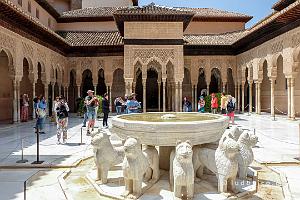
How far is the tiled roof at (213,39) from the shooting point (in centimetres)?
2169

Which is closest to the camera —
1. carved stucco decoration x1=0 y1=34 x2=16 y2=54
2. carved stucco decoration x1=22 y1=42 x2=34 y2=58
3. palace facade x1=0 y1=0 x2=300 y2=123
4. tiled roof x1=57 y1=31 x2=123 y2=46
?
carved stucco decoration x1=0 y1=34 x2=16 y2=54

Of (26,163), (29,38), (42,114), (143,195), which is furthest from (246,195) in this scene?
(29,38)

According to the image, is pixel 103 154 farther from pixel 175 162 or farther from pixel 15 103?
pixel 15 103

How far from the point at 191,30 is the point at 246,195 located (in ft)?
77.1

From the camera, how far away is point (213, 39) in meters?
22.8

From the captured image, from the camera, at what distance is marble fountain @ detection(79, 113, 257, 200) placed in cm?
389

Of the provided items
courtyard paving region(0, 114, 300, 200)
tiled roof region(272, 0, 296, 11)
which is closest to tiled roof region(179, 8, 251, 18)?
tiled roof region(272, 0, 296, 11)

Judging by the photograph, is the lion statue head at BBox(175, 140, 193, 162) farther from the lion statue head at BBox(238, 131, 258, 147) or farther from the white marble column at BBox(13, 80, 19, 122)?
the white marble column at BBox(13, 80, 19, 122)

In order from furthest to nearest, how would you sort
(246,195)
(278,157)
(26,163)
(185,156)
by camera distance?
1. (278,157)
2. (26,163)
3. (246,195)
4. (185,156)

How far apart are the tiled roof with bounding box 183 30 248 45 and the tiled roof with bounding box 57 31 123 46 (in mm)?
5443

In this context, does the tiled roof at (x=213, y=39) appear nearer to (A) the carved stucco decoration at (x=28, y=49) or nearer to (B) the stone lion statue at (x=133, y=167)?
(A) the carved stucco decoration at (x=28, y=49)

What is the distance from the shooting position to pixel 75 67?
2167 centimetres

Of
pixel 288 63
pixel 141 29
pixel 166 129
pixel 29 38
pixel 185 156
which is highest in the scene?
pixel 141 29

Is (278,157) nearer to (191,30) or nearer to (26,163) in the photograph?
(26,163)
